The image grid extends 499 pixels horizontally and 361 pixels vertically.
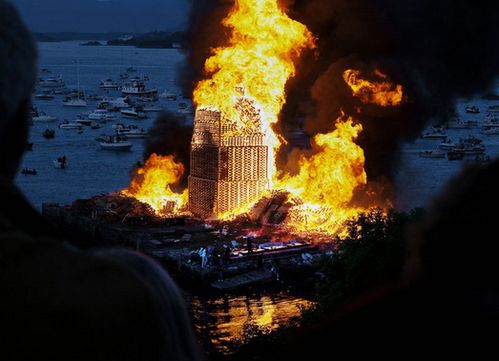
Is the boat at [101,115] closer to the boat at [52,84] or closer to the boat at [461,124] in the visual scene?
the boat at [461,124]

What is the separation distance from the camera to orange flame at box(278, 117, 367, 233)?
3286cm

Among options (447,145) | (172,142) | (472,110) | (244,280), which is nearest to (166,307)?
(244,280)

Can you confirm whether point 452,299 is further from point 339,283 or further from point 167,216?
point 167,216

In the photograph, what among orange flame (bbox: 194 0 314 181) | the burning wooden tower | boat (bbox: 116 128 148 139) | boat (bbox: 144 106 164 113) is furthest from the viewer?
boat (bbox: 144 106 164 113)

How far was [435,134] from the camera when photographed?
76.2 meters

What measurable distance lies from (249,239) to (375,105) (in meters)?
11.0

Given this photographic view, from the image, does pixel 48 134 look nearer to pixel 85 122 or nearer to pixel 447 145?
pixel 85 122

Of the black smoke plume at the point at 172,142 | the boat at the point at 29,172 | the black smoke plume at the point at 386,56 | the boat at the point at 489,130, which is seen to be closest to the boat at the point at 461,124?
the boat at the point at 489,130

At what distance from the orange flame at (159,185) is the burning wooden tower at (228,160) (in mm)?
1334

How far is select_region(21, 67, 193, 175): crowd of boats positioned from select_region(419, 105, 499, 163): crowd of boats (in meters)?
17.9

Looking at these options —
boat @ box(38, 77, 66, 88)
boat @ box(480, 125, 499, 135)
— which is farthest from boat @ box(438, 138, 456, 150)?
boat @ box(38, 77, 66, 88)

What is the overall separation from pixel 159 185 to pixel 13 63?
35259mm

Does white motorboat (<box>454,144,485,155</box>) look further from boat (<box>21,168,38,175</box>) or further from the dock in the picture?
the dock

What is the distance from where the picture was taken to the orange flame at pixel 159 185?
3534 centimetres
